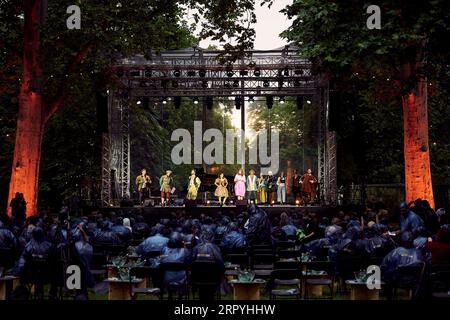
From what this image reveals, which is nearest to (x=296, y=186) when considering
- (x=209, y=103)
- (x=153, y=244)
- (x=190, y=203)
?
(x=190, y=203)

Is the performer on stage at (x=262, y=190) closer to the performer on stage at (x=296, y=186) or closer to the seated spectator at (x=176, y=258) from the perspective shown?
the performer on stage at (x=296, y=186)

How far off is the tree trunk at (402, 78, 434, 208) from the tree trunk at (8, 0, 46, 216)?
12845 millimetres

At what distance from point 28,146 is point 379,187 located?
1829 cm

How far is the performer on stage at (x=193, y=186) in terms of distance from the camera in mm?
33281

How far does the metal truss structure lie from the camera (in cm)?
3103

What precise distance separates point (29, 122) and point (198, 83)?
37.5 feet

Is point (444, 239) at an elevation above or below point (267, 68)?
below

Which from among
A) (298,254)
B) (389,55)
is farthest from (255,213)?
(389,55)

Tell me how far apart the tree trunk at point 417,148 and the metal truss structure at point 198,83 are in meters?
6.18

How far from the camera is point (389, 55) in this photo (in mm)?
17344

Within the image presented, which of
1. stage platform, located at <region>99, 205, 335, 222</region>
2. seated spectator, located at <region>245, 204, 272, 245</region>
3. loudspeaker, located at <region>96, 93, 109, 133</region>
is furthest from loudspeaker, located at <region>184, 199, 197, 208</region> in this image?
seated spectator, located at <region>245, 204, 272, 245</region>

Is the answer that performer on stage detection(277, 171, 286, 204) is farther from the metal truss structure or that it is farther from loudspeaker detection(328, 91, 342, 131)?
loudspeaker detection(328, 91, 342, 131)
